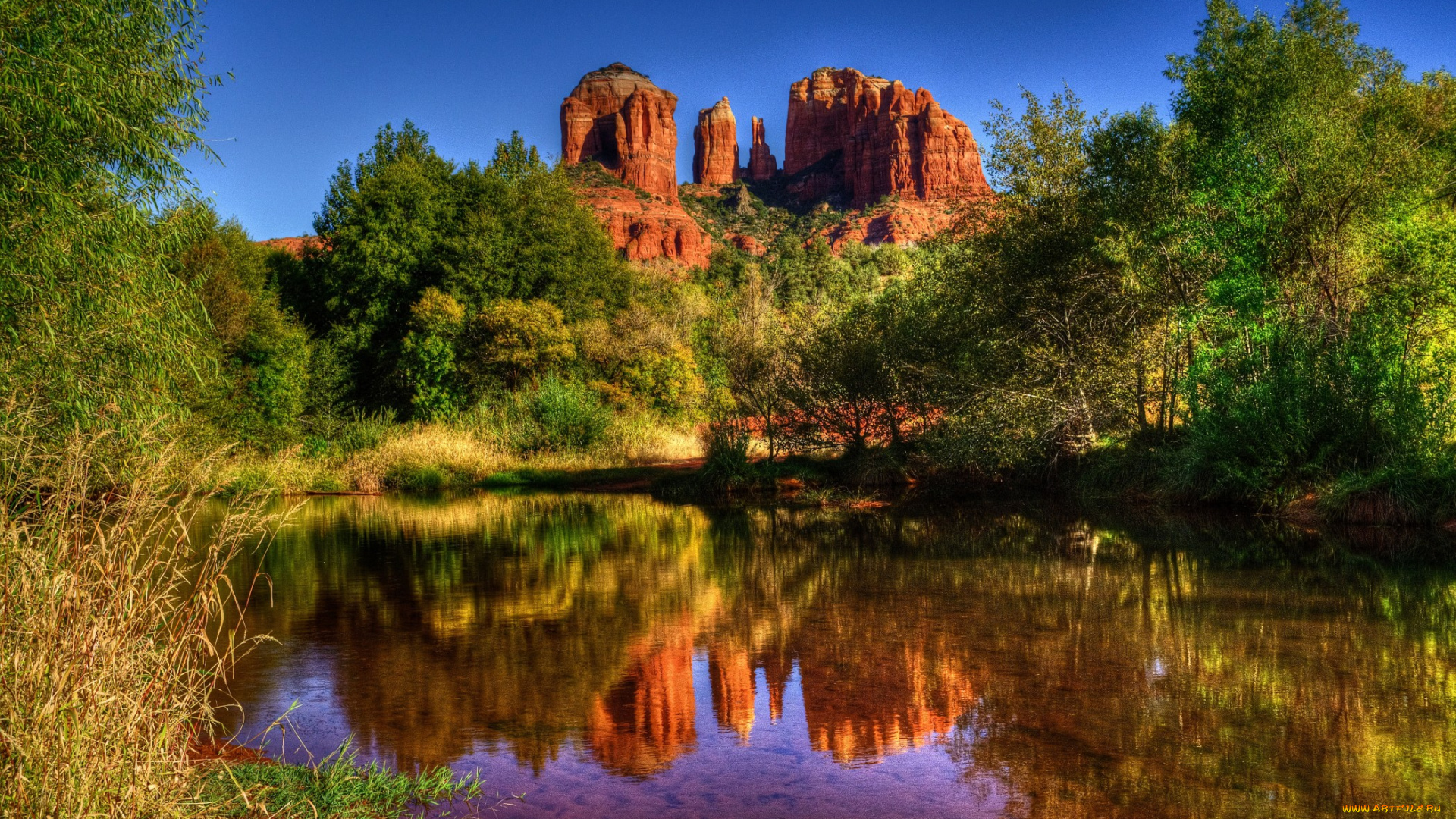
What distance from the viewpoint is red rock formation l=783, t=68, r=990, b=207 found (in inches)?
4675

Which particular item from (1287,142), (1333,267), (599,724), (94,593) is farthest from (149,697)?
(1333,267)

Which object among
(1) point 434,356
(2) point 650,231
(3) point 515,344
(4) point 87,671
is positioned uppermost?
(2) point 650,231

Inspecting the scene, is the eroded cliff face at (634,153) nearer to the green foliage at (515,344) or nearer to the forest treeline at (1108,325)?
the green foliage at (515,344)

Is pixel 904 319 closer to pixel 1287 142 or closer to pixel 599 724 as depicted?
pixel 1287 142

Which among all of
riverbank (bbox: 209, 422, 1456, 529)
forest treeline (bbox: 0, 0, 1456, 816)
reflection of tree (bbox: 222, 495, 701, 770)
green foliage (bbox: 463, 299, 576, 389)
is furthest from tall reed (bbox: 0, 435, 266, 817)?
green foliage (bbox: 463, 299, 576, 389)

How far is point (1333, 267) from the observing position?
1756 cm

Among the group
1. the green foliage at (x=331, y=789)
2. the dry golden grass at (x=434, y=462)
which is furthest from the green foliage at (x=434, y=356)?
the green foliage at (x=331, y=789)

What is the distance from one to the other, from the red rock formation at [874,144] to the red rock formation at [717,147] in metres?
8.69

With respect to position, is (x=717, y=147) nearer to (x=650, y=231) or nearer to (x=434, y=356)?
(x=650, y=231)

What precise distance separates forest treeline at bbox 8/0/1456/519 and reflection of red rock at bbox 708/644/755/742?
480 cm

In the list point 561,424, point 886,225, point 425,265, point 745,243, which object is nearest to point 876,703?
point 561,424

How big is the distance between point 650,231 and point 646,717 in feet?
311

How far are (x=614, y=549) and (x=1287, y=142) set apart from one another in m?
13.1

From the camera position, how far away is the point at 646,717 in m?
6.74
